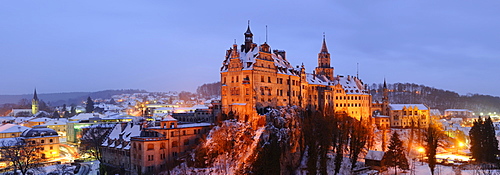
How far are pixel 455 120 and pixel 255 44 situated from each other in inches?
4451

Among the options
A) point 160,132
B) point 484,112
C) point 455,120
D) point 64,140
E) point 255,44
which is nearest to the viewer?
point 160,132

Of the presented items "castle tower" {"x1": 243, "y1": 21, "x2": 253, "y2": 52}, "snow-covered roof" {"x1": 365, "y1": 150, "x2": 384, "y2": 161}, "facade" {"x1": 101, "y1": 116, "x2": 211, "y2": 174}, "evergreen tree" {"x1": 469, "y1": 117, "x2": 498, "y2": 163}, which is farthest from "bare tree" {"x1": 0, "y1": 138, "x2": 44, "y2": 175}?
"evergreen tree" {"x1": 469, "y1": 117, "x2": 498, "y2": 163}

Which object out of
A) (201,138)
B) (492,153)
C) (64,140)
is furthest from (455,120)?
(64,140)

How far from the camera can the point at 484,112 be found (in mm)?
198750

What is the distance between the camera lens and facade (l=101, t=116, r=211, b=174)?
194ft

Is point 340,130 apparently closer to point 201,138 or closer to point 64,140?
point 201,138

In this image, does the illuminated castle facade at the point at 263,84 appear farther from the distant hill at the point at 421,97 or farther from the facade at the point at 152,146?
the distant hill at the point at 421,97

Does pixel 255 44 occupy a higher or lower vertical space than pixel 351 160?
higher

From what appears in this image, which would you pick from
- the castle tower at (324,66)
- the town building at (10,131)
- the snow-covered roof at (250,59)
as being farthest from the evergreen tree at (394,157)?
the town building at (10,131)

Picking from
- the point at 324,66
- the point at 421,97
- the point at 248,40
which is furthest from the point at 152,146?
the point at 421,97

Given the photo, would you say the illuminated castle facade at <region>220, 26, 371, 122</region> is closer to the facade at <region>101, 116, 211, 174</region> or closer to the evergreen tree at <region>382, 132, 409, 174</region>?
the facade at <region>101, 116, 211, 174</region>

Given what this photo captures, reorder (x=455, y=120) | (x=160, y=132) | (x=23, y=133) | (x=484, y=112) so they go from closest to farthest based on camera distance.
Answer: (x=160, y=132)
(x=23, y=133)
(x=455, y=120)
(x=484, y=112)

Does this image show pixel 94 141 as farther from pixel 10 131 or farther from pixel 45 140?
pixel 10 131

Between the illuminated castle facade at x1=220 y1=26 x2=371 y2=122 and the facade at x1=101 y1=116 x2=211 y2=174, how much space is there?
28.1 feet
